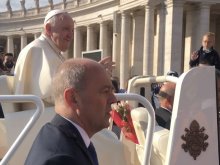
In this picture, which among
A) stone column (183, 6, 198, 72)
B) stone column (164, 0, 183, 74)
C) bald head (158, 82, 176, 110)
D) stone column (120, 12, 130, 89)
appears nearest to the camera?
bald head (158, 82, 176, 110)

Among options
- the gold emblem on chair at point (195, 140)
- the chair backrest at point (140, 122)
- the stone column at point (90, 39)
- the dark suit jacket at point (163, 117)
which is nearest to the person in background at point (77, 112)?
the gold emblem on chair at point (195, 140)

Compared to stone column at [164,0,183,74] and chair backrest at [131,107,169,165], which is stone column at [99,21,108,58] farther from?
chair backrest at [131,107,169,165]

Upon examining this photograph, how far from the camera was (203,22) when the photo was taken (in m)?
34.4

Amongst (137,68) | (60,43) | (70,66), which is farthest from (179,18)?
(70,66)

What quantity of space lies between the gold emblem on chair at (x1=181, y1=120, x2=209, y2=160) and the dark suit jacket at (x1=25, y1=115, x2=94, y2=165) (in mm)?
1566

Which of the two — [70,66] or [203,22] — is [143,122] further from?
[203,22]

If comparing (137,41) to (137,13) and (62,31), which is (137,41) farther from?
(62,31)

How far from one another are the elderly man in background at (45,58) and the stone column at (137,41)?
36048mm

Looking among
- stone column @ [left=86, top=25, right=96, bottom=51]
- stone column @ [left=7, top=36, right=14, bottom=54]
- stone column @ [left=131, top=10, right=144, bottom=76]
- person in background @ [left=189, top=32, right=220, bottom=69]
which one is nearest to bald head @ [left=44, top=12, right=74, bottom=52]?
person in background @ [left=189, top=32, right=220, bottom=69]

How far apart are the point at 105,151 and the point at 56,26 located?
129cm

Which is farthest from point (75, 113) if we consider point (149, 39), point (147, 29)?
point (149, 39)

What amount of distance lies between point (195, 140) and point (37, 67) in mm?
1808

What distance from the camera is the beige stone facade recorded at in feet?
111

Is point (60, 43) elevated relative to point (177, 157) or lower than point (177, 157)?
elevated
